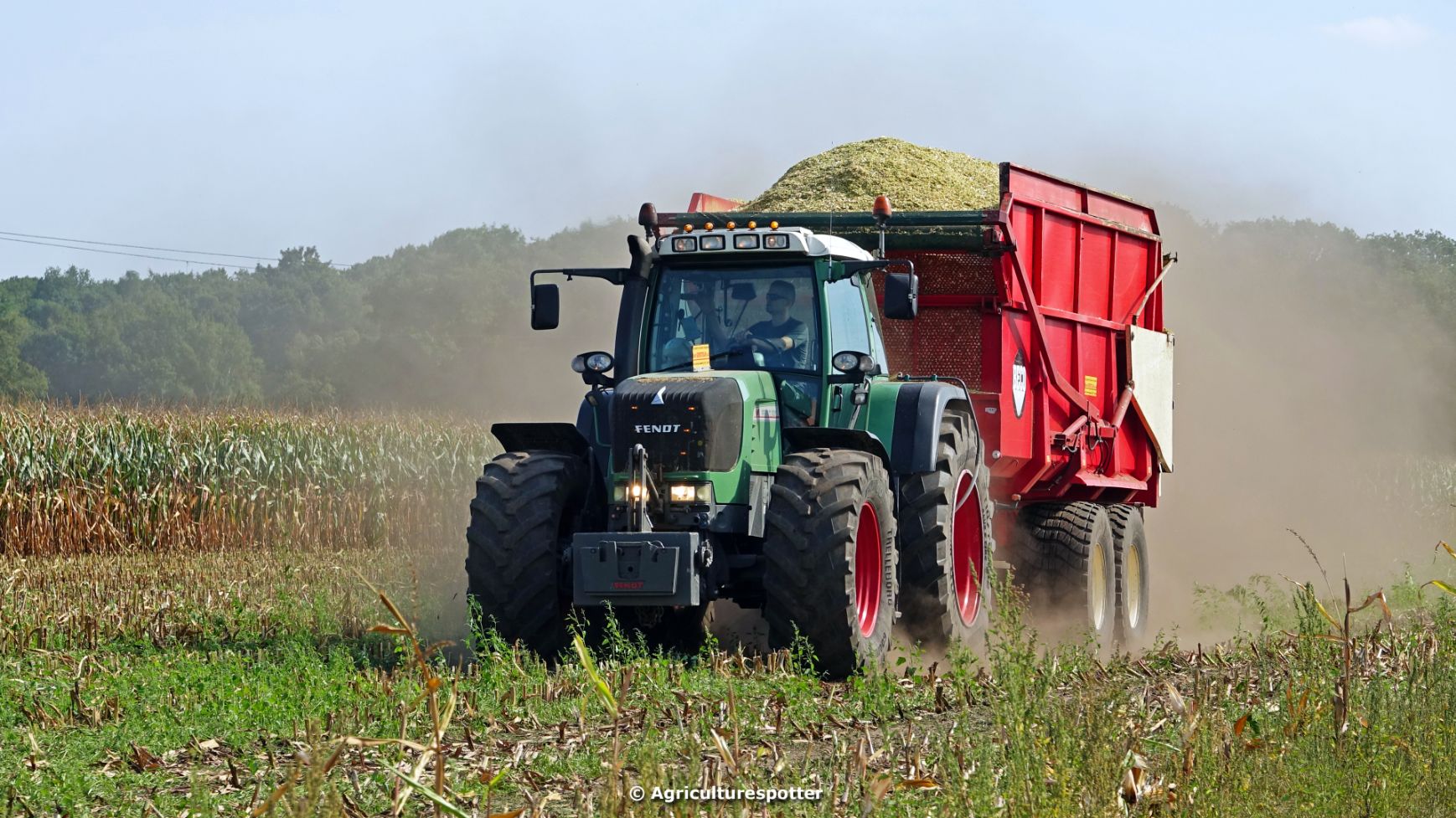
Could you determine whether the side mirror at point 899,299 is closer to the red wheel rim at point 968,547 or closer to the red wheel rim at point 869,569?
the red wheel rim at point 869,569

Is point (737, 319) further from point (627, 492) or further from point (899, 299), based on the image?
point (627, 492)

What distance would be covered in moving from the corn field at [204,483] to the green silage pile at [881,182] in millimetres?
8143

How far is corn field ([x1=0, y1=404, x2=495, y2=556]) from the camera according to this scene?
1702cm

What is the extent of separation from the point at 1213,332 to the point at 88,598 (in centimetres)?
1185

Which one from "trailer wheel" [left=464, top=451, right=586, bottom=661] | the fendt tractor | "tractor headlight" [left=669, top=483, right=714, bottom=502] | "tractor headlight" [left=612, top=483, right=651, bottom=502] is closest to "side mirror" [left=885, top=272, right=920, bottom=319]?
the fendt tractor

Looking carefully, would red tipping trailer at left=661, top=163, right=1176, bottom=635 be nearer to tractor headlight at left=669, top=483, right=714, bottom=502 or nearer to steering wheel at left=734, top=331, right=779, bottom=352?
steering wheel at left=734, top=331, right=779, bottom=352

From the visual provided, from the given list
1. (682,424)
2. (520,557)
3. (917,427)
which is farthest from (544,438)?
(917,427)

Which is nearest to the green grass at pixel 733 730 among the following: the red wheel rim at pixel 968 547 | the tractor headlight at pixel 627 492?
the tractor headlight at pixel 627 492

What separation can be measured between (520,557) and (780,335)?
2.07 meters

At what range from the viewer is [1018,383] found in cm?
1115

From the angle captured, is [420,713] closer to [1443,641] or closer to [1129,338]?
[1443,641]

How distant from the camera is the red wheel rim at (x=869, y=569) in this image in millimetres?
8883

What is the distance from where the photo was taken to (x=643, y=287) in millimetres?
9820

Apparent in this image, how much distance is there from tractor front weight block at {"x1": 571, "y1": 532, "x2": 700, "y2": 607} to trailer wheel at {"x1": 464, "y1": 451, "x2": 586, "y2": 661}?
14.3 inches
